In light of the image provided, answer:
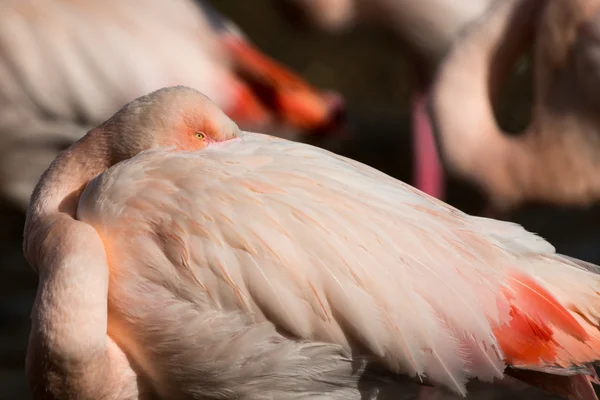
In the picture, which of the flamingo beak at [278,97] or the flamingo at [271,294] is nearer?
the flamingo at [271,294]

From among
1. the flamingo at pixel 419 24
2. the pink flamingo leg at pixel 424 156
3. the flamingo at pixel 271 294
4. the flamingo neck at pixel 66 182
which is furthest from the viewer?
the pink flamingo leg at pixel 424 156

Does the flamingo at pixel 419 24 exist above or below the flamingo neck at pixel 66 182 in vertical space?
above

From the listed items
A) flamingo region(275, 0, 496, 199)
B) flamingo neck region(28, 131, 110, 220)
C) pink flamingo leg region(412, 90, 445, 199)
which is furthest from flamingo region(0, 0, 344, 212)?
flamingo neck region(28, 131, 110, 220)

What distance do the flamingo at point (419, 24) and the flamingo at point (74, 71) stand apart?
0.95 m

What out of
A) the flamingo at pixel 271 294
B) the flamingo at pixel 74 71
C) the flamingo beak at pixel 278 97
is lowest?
the flamingo at pixel 271 294

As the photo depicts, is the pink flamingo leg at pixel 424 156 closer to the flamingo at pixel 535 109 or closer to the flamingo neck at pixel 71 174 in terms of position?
the flamingo at pixel 535 109

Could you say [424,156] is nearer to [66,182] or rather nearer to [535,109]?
[535,109]

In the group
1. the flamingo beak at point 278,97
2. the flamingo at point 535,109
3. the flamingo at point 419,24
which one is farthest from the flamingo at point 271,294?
Result: the flamingo at point 419,24

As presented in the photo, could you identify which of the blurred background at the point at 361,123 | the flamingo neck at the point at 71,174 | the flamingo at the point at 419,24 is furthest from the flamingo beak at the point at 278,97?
the flamingo neck at the point at 71,174

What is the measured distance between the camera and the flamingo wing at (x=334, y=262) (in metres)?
2.51

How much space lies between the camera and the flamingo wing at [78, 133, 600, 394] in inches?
99.0

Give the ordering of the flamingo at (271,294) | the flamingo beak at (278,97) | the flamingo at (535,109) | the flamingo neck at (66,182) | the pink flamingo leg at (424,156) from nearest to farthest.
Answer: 1. the flamingo at (271,294)
2. the flamingo neck at (66,182)
3. the flamingo at (535,109)
4. the flamingo beak at (278,97)
5. the pink flamingo leg at (424,156)

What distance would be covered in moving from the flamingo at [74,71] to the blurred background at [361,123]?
0.30 ft

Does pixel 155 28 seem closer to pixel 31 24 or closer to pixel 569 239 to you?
pixel 31 24
